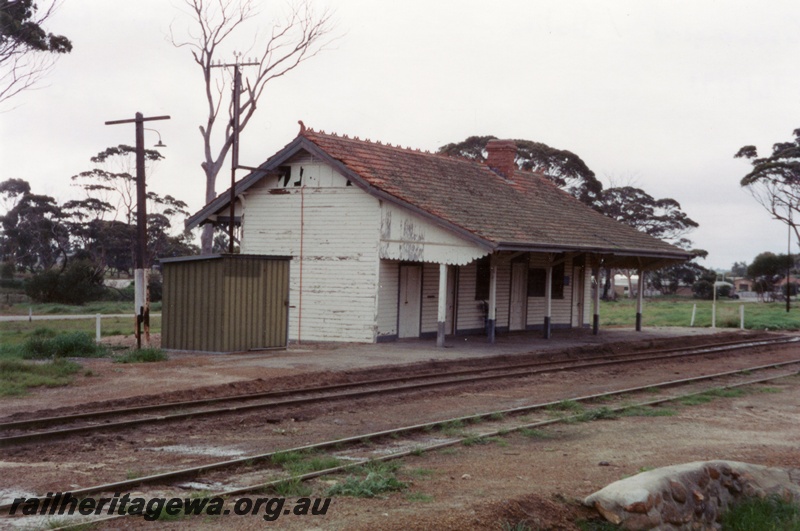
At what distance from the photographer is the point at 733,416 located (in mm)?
12438

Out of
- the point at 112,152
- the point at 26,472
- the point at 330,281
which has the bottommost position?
the point at 26,472

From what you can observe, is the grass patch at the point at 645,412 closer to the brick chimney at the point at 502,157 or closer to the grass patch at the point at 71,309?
the brick chimney at the point at 502,157

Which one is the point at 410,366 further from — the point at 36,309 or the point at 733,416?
the point at 36,309

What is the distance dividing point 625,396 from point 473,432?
181 inches

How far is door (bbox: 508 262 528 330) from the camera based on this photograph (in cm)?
2580

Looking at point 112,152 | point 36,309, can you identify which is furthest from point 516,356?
point 112,152

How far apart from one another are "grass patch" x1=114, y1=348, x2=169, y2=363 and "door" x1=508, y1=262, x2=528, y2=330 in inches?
478

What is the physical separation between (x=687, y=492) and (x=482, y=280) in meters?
17.2

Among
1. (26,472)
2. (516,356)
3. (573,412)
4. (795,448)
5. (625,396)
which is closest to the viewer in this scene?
(26,472)

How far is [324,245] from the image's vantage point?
70.4ft

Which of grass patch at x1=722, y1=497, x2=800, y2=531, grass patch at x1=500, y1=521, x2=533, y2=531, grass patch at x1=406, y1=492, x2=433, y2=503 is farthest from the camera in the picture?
grass patch at x1=722, y1=497, x2=800, y2=531

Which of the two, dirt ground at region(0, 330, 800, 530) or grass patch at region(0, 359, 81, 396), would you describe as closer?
dirt ground at region(0, 330, 800, 530)

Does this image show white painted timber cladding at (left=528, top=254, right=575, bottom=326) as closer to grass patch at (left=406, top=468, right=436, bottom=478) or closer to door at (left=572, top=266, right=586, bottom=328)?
door at (left=572, top=266, right=586, bottom=328)

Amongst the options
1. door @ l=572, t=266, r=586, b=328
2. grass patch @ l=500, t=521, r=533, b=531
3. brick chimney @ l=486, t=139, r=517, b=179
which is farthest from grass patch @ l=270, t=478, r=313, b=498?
door @ l=572, t=266, r=586, b=328
